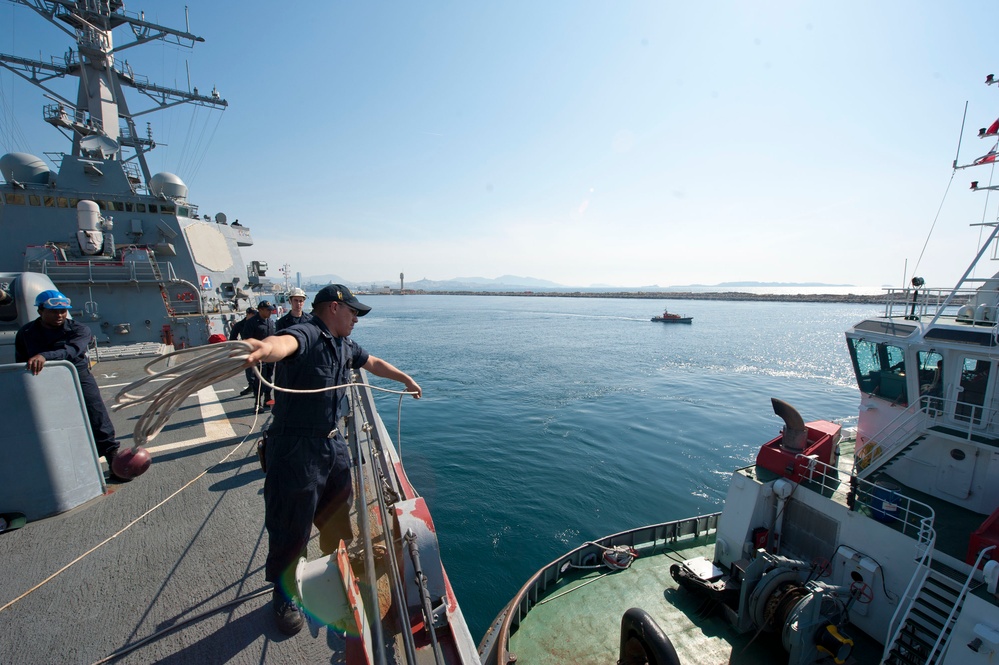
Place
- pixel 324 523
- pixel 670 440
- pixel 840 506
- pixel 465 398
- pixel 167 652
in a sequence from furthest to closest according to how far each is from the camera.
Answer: pixel 465 398 → pixel 670 440 → pixel 840 506 → pixel 324 523 → pixel 167 652

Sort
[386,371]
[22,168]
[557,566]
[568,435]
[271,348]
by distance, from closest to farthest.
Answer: [271,348], [386,371], [557,566], [22,168], [568,435]

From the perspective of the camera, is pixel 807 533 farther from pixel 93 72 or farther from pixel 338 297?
pixel 93 72

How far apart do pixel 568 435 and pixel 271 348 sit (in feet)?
54.5

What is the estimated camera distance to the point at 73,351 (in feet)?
14.3

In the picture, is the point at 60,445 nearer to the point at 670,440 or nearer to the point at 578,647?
the point at 578,647

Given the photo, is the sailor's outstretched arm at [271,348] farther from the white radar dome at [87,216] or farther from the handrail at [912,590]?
the white radar dome at [87,216]

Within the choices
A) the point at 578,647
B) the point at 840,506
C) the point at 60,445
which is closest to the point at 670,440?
the point at 840,506

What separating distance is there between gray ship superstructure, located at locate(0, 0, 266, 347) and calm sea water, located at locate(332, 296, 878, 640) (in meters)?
10.2

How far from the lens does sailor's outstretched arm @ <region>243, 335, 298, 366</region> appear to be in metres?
2.00

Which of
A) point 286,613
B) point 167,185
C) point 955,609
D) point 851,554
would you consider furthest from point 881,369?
point 167,185

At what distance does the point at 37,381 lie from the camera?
375 cm

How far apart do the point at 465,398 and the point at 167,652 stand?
Result: 2017cm

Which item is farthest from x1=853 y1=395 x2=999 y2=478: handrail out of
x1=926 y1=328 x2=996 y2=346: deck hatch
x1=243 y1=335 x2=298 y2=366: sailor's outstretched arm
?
x1=243 y1=335 x2=298 y2=366: sailor's outstretched arm

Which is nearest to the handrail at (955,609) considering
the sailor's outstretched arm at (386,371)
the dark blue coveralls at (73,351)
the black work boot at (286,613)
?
the sailor's outstretched arm at (386,371)
